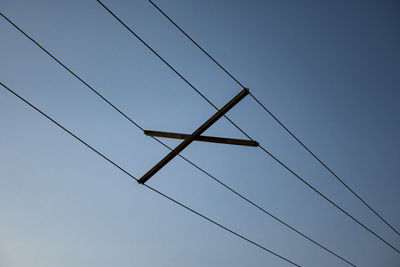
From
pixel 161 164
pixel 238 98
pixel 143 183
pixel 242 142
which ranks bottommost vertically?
pixel 143 183

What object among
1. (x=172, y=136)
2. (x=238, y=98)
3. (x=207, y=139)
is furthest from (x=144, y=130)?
(x=238, y=98)

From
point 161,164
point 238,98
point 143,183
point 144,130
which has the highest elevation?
point 238,98

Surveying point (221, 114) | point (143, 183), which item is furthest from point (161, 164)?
point (221, 114)

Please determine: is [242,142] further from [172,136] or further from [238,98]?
[172,136]

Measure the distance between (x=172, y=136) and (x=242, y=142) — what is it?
1174 mm

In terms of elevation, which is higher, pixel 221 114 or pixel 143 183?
pixel 221 114

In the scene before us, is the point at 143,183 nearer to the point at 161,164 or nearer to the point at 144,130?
the point at 161,164

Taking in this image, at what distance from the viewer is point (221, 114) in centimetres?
519

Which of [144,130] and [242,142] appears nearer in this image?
[242,142]

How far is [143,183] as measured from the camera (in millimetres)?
5473

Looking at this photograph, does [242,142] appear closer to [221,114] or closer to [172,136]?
[221,114]

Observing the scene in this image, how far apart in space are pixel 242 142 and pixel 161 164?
1366 mm

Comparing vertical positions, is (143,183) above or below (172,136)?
→ below

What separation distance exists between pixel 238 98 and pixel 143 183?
213cm
